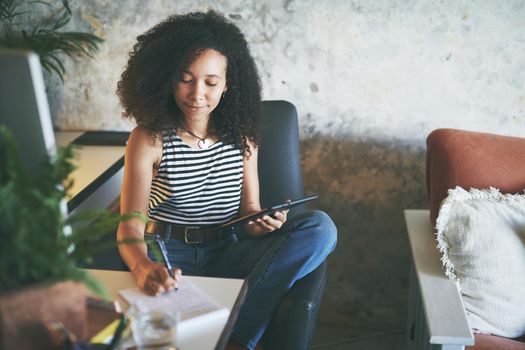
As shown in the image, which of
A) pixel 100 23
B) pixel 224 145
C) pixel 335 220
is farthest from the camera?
pixel 335 220

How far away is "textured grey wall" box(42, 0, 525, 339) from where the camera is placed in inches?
76.0

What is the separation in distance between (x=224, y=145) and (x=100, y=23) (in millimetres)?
730

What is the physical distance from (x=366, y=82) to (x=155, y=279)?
1.14m

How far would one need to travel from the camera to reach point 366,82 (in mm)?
2016

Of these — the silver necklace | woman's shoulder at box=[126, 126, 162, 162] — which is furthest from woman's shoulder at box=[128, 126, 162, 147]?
the silver necklace

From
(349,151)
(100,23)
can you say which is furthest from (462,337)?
(100,23)

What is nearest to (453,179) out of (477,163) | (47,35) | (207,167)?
(477,163)

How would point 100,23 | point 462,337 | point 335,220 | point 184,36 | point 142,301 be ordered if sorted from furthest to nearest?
point 335,220 → point 100,23 → point 184,36 → point 462,337 → point 142,301

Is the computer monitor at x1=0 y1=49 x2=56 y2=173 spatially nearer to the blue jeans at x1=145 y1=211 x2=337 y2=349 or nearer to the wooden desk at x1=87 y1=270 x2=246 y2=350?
the wooden desk at x1=87 y1=270 x2=246 y2=350

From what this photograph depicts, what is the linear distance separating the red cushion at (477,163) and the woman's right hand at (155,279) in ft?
2.82

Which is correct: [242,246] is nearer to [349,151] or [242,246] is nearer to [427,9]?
[349,151]

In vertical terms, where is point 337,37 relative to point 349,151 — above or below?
above

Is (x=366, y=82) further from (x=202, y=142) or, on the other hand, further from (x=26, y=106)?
(x=26, y=106)

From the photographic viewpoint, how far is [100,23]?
6.84 ft
